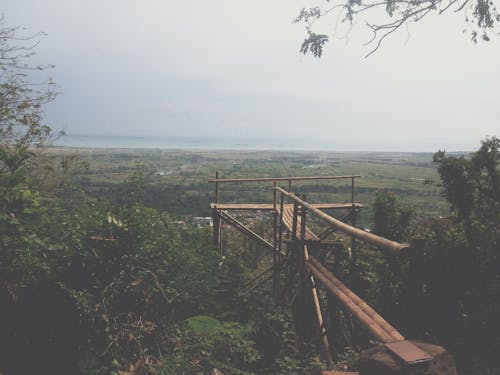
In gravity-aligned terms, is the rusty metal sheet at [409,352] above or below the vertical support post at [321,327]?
above

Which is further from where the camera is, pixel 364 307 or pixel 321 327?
pixel 321 327

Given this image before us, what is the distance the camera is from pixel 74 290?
3266 mm

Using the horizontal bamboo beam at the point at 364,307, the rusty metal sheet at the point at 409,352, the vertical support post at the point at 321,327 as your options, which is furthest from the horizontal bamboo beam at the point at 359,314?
the vertical support post at the point at 321,327

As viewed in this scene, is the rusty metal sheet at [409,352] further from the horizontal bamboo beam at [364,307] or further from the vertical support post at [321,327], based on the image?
the vertical support post at [321,327]

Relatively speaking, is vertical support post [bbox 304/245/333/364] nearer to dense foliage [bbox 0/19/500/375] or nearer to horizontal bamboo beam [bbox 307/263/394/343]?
dense foliage [bbox 0/19/500/375]

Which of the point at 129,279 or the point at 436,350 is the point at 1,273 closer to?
Result: the point at 129,279

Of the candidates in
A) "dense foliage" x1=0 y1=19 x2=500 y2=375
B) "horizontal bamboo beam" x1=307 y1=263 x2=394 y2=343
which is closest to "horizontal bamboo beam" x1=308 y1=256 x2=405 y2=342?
"horizontal bamboo beam" x1=307 y1=263 x2=394 y2=343

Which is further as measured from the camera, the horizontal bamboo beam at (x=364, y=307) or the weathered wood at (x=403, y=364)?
the horizontal bamboo beam at (x=364, y=307)

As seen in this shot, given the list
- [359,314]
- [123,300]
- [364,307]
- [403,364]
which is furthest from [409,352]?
[123,300]

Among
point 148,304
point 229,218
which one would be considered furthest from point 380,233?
point 148,304

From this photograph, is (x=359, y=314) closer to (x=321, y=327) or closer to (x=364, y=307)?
(x=364, y=307)

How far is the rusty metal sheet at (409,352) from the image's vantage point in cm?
206

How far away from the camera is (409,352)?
2.16 metres

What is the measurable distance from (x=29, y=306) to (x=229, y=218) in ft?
21.2
